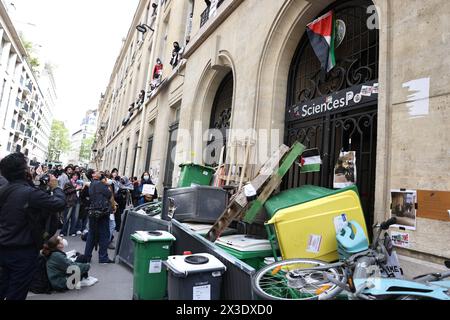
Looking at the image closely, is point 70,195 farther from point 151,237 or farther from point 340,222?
point 340,222

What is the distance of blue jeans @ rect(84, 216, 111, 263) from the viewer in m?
6.07

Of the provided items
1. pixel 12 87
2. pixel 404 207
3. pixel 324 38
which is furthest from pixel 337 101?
pixel 12 87

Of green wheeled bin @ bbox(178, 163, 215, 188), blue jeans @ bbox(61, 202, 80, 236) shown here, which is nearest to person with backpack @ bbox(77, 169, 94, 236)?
blue jeans @ bbox(61, 202, 80, 236)

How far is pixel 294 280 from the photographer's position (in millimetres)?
2748

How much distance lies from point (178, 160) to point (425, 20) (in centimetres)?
865

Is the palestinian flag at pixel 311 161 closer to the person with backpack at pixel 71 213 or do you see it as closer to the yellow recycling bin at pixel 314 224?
the yellow recycling bin at pixel 314 224

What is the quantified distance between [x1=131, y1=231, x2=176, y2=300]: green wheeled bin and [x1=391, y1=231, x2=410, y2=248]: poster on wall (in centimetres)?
296

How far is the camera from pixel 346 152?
4.77 metres

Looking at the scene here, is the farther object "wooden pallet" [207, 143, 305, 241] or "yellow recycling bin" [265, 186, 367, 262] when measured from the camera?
"wooden pallet" [207, 143, 305, 241]

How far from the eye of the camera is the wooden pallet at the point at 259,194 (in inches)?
173

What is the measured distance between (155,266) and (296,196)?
2228 mm

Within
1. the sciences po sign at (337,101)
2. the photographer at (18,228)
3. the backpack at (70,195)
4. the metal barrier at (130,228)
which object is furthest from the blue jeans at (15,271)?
the backpack at (70,195)

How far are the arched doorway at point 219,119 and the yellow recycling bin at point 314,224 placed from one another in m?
5.85

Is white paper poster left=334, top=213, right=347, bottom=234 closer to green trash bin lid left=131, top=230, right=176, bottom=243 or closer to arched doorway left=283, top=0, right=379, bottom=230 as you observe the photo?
arched doorway left=283, top=0, right=379, bottom=230
